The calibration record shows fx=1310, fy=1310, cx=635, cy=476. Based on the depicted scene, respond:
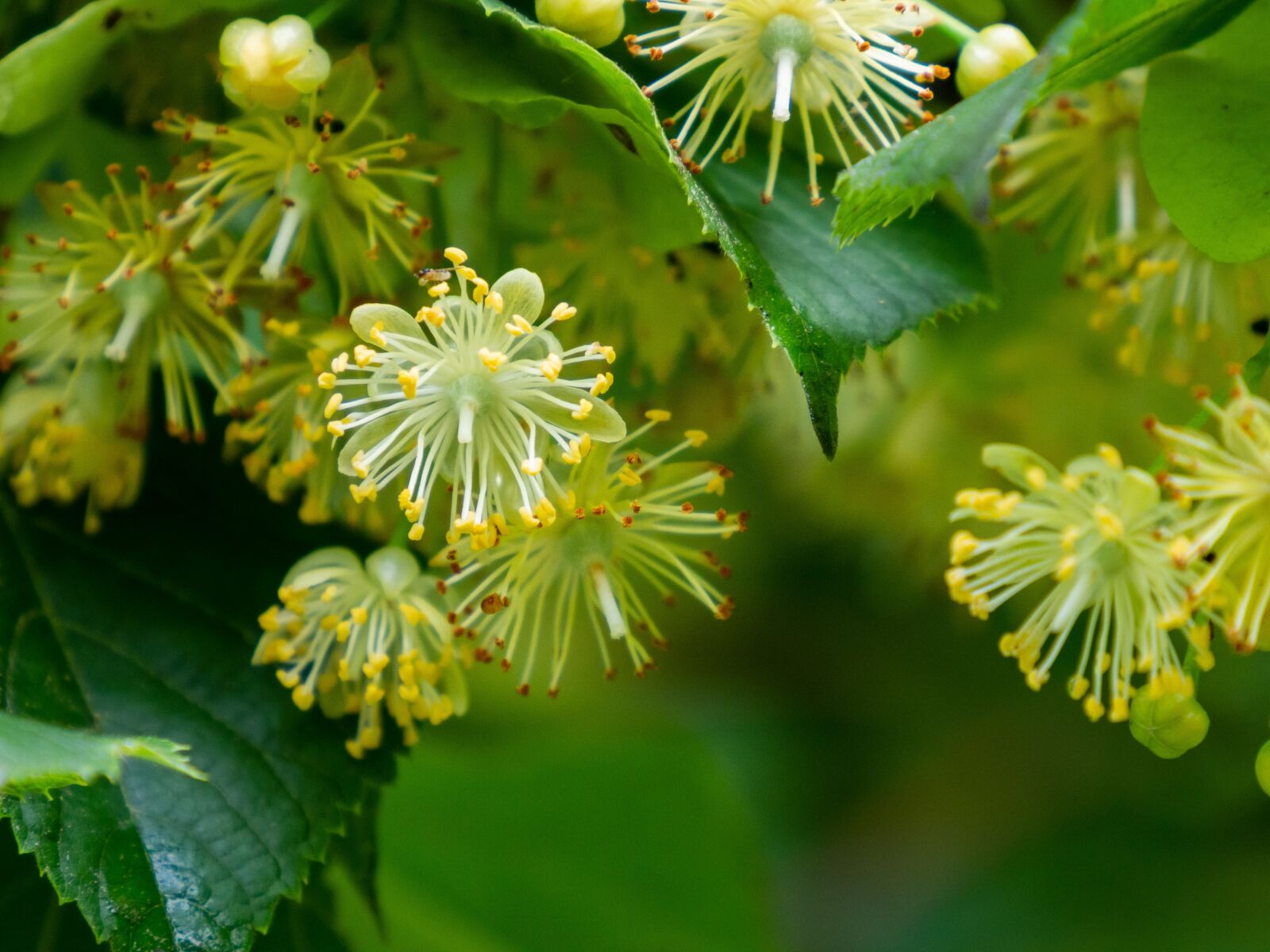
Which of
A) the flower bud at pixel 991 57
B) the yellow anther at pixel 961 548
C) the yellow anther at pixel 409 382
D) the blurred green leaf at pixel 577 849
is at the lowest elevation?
the blurred green leaf at pixel 577 849

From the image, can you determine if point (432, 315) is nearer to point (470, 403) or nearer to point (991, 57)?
point (470, 403)

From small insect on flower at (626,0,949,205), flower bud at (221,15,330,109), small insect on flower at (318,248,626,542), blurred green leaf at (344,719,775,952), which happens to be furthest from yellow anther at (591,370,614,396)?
blurred green leaf at (344,719,775,952)

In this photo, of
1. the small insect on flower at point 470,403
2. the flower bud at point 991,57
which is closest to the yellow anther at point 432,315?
the small insect on flower at point 470,403

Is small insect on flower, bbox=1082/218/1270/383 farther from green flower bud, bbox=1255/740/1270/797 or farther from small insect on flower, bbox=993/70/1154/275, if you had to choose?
green flower bud, bbox=1255/740/1270/797

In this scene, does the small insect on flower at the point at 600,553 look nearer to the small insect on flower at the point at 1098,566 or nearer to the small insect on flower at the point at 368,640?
the small insect on flower at the point at 368,640

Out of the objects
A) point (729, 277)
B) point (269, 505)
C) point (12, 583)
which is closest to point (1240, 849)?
point (729, 277)
